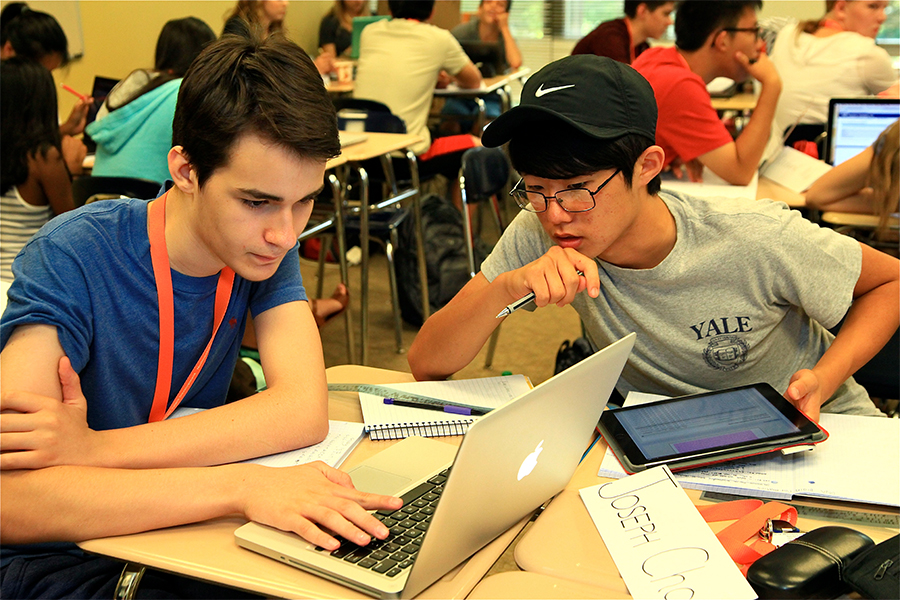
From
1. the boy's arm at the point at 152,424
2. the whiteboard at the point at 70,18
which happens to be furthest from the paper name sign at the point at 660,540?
the whiteboard at the point at 70,18

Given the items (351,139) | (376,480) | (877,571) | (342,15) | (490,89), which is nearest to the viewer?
(877,571)

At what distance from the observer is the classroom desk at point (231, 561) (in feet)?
2.69

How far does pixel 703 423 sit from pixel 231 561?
0.69 meters

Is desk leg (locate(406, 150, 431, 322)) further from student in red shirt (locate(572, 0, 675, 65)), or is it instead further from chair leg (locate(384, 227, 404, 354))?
student in red shirt (locate(572, 0, 675, 65))

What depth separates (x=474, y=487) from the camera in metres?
0.80

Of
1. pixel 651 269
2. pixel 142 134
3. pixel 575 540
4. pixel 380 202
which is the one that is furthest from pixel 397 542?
pixel 380 202

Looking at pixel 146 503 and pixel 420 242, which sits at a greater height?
pixel 146 503

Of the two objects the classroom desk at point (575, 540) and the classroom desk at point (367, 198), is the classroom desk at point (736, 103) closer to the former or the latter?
the classroom desk at point (367, 198)

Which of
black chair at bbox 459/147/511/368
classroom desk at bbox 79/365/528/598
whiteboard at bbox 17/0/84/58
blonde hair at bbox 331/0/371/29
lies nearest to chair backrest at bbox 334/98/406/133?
black chair at bbox 459/147/511/368

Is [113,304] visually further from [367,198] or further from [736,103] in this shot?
[736,103]

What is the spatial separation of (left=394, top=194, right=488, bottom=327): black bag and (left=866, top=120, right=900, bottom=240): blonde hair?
164 centimetres

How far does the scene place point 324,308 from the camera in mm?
2557

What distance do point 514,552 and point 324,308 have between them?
1.73 metres

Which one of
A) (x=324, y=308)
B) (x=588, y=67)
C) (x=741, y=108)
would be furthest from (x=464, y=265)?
(x=588, y=67)
